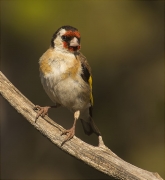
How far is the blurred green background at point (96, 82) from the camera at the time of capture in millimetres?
9172

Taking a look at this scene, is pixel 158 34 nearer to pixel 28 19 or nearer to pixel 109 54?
pixel 109 54

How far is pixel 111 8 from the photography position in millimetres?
9594

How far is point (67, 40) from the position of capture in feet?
18.5

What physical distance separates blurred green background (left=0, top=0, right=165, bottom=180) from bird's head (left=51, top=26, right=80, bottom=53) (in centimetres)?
338

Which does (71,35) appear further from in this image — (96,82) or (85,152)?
(96,82)

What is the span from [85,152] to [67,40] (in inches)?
41.6

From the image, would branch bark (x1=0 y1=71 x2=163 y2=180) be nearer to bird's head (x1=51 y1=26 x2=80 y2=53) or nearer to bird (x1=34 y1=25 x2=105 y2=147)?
bird (x1=34 y1=25 x2=105 y2=147)

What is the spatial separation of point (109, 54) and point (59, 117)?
3.81 ft

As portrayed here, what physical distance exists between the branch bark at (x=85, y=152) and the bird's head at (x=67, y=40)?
2.39 feet

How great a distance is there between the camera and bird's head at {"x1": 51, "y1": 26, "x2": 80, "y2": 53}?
560 centimetres

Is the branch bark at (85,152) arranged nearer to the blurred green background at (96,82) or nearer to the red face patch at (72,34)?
the red face patch at (72,34)

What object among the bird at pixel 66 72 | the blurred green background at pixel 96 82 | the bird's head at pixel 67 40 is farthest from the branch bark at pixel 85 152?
the blurred green background at pixel 96 82

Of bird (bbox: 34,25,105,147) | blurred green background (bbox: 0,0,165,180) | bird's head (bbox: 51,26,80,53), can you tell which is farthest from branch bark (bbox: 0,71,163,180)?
blurred green background (bbox: 0,0,165,180)

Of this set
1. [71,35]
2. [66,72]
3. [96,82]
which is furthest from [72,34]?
[96,82]
